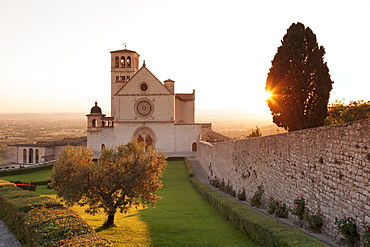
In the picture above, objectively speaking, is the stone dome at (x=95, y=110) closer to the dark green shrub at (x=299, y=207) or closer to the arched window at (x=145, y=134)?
the arched window at (x=145, y=134)

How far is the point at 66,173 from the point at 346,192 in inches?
393

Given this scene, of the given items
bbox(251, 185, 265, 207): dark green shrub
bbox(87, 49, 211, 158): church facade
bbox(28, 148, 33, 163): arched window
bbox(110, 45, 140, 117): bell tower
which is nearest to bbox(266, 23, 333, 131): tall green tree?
bbox(251, 185, 265, 207): dark green shrub

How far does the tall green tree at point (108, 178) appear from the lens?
12703mm

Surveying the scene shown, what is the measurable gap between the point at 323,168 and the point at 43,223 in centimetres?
755

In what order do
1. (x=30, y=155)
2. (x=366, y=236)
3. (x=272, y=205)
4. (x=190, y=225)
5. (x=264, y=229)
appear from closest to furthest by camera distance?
1. (x=366, y=236)
2. (x=264, y=229)
3. (x=190, y=225)
4. (x=272, y=205)
5. (x=30, y=155)

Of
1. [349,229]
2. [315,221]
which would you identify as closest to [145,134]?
[315,221]

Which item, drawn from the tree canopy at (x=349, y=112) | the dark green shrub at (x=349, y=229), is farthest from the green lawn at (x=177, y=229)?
the tree canopy at (x=349, y=112)

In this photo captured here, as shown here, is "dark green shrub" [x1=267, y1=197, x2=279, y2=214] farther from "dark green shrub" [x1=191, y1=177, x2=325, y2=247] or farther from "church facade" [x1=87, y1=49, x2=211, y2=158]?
"church facade" [x1=87, y1=49, x2=211, y2=158]

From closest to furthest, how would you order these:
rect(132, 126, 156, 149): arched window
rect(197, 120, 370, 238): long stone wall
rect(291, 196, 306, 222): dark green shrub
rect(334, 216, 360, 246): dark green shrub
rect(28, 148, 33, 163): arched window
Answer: rect(197, 120, 370, 238): long stone wall, rect(334, 216, 360, 246): dark green shrub, rect(291, 196, 306, 222): dark green shrub, rect(28, 148, 33, 163): arched window, rect(132, 126, 156, 149): arched window

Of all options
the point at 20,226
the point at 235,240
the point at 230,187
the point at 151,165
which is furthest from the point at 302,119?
the point at 20,226

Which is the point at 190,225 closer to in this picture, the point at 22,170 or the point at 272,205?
the point at 272,205

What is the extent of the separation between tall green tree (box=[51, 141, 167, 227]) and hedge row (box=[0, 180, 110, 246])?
3.28 ft

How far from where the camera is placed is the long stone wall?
23.5 feet

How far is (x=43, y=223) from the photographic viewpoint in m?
9.17
